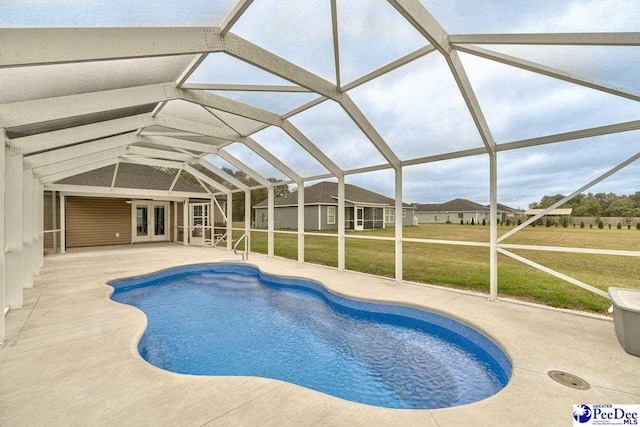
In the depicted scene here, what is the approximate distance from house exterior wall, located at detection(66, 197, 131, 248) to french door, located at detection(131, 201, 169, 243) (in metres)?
0.31

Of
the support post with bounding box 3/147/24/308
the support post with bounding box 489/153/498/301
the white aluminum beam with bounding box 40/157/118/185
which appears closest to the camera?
the support post with bounding box 3/147/24/308

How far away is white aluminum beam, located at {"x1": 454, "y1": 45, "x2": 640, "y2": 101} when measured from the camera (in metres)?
3.55

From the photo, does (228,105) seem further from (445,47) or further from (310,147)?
(445,47)

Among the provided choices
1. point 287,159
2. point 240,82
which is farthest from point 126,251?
point 240,82

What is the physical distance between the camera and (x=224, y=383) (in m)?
2.71

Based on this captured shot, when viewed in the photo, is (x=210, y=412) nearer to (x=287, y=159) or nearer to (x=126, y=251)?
(x=287, y=159)

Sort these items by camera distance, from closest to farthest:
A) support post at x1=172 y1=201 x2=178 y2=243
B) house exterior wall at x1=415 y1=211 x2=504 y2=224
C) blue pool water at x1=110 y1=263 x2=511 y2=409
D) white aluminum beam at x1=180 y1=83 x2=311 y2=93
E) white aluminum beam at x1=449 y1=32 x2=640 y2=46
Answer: white aluminum beam at x1=449 y1=32 x2=640 y2=46 < blue pool water at x1=110 y1=263 x2=511 y2=409 < white aluminum beam at x1=180 y1=83 x2=311 y2=93 < support post at x1=172 y1=201 x2=178 y2=243 < house exterior wall at x1=415 y1=211 x2=504 y2=224

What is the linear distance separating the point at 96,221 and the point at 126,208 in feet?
4.42

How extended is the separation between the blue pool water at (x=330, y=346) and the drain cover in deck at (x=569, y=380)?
0.48m

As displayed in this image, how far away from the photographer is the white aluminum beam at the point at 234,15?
308 centimetres

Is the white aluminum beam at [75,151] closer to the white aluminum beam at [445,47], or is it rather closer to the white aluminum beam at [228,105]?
the white aluminum beam at [228,105]

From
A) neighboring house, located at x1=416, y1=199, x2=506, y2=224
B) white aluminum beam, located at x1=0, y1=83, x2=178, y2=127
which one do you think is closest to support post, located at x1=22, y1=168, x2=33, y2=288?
white aluminum beam, located at x1=0, y1=83, x2=178, y2=127

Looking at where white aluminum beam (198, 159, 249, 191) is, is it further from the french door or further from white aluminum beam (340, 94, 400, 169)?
white aluminum beam (340, 94, 400, 169)

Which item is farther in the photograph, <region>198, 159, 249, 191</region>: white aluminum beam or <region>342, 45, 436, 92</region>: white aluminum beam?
<region>198, 159, 249, 191</region>: white aluminum beam
